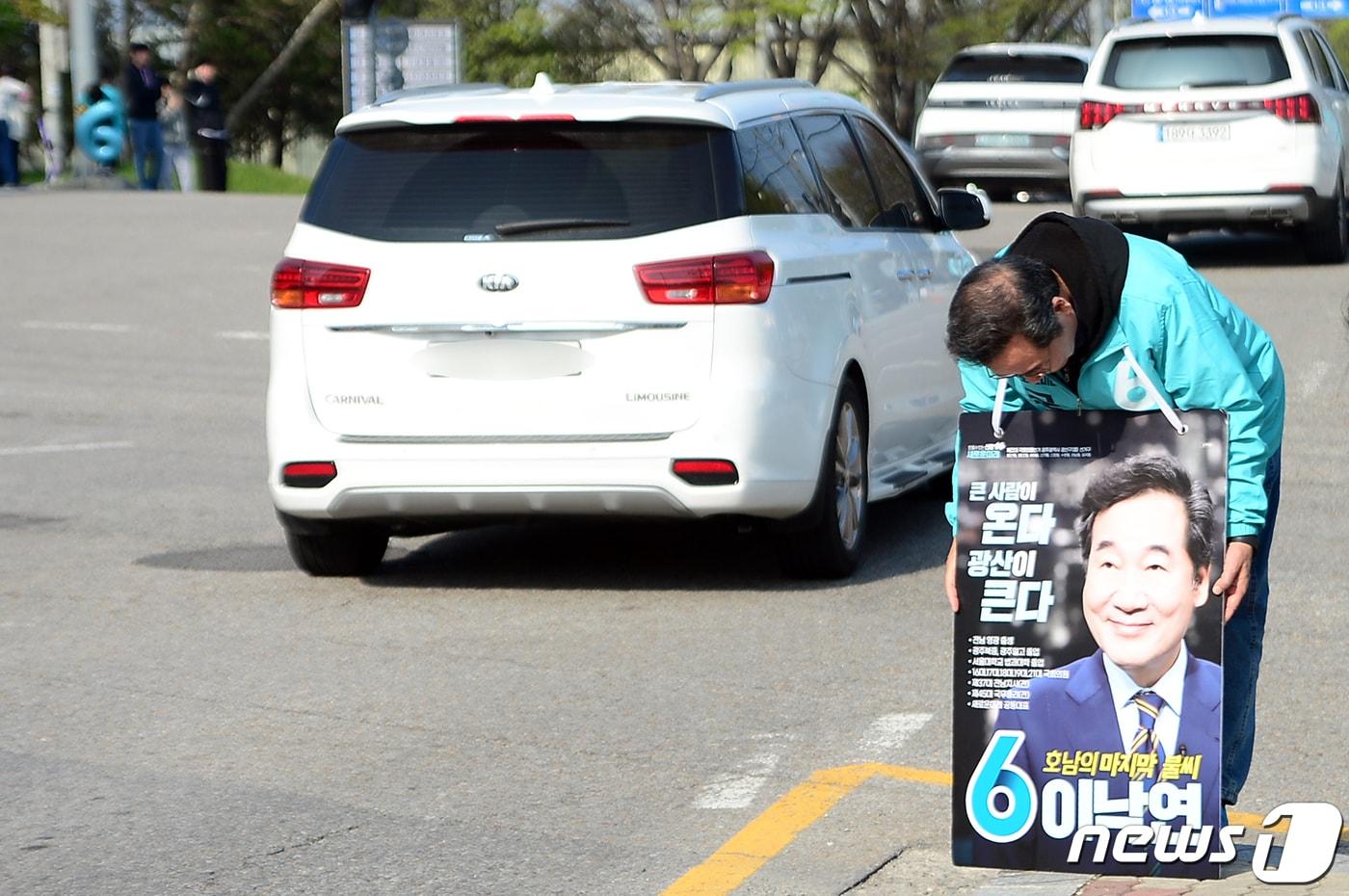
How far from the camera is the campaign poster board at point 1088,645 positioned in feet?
14.7

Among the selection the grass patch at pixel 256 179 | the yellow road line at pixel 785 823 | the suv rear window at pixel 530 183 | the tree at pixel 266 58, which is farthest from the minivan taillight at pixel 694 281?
the tree at pixel 266 58

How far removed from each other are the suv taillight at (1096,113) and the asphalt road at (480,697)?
23.2ft

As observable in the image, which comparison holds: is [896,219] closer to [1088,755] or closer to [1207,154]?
[1088,755]

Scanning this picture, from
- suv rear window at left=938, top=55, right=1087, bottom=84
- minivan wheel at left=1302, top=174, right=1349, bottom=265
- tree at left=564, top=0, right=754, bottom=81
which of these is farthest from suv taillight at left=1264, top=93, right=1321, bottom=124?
tree at left=564, top=0, right=754, bottom=81

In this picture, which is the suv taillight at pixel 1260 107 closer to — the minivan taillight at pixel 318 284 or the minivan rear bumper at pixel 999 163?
the minivan rear bumper at pixel 999 163

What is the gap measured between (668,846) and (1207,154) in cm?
1410

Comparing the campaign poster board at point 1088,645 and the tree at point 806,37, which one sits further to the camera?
the tree at point 806,37

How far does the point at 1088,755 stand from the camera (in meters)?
4.55

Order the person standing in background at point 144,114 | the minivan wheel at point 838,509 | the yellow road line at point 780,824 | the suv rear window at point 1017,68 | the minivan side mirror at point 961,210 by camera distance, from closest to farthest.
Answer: the yellow road line at point 780,824, the minivan wheel at point 838,509, the minivan side mirror at point 961,210, the suv rear window at point 1017,68, the person standing in background at point 144,114

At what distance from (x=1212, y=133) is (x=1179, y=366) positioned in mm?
14436

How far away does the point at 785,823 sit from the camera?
5.41 m

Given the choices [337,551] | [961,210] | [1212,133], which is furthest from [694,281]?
[1212,133]

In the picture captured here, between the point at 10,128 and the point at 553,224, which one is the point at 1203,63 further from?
the point at 10,128

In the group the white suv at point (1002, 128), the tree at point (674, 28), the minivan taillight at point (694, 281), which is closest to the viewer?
the minivan taillight at point (694, 281)
